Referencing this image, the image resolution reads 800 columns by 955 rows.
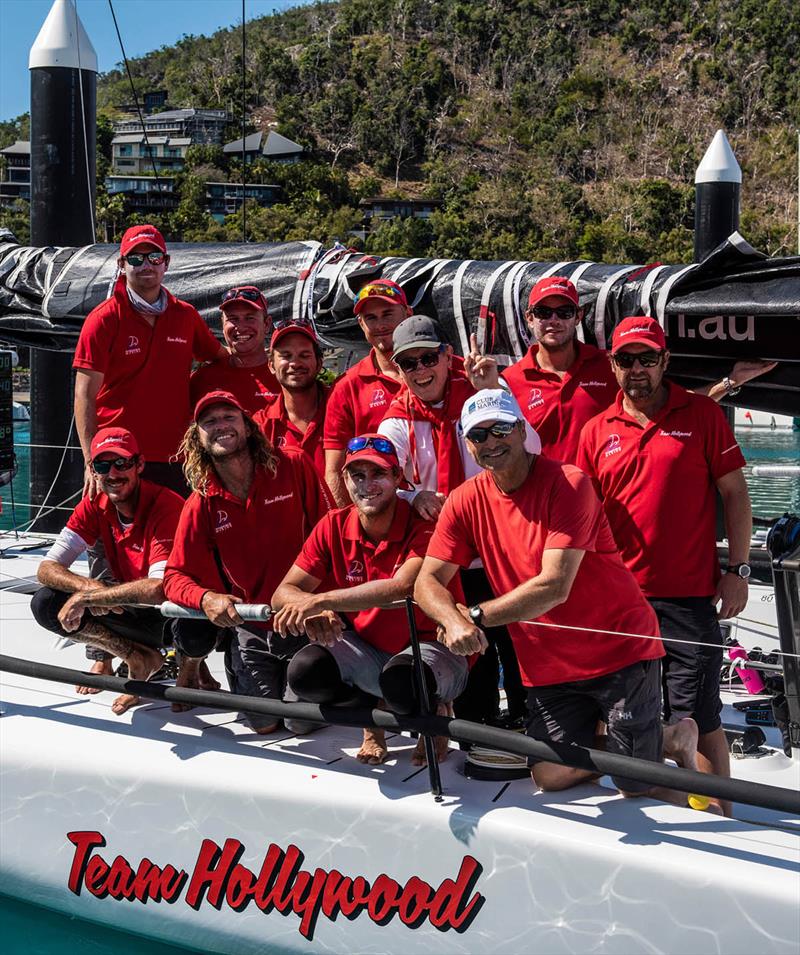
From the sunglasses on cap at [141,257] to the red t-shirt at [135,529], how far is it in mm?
899

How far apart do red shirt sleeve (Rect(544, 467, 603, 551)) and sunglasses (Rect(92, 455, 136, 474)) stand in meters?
1.53

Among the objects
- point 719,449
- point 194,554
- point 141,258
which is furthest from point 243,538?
point 719,449

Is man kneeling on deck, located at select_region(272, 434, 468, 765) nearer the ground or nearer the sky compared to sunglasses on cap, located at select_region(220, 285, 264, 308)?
nearer the ground

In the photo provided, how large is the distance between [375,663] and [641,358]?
3.73 feet

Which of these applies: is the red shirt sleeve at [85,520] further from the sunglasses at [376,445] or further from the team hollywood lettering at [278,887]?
the sunglasses at [376,445]

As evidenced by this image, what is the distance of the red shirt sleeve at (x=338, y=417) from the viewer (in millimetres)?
3592

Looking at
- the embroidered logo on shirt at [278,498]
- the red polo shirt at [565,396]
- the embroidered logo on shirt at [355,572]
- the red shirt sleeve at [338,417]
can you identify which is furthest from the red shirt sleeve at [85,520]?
the red polo shirt at [565,396]

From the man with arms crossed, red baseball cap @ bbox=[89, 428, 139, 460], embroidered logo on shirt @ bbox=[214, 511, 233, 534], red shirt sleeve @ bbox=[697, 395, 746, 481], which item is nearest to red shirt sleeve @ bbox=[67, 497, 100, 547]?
red baseball cap @ bbox=[89, 428, 139, 460]

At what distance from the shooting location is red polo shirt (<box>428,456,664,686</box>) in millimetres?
2631

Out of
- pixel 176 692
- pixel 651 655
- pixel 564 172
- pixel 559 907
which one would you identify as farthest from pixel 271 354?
pixel 564 172

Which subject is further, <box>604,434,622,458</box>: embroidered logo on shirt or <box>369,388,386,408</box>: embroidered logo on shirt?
<box>369,388,386,408</box>: embroidered logo on shirt

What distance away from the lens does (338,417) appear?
360cm

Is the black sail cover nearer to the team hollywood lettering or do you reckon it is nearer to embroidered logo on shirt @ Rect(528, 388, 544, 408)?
embroidered logo on shirt @ Rect(528, 388, 544, 408)

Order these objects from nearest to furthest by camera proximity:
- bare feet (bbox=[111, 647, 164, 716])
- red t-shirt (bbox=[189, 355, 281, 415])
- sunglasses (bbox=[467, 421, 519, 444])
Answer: sunglasses (bbox=[467, 421, 519, 444]) < bare feet (bbox=[111, 647, 164, 716]) < red t-shirt (bbox=[189, 355, 281, 415])
